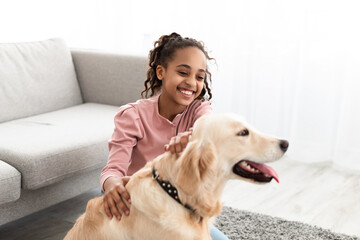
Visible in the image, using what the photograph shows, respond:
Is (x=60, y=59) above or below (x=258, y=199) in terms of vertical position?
above

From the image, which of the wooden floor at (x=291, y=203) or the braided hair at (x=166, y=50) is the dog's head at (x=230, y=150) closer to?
the braided hair at (x=166, y=50)

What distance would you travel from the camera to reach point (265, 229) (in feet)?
7.83

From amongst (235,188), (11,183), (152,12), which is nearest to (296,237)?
(235,188)

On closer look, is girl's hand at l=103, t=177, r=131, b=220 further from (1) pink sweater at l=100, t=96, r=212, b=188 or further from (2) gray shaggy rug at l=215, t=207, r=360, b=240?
(2) gray shaggy rug at l=215, t=207, r=360, b=240

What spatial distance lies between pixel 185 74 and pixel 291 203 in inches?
54.3

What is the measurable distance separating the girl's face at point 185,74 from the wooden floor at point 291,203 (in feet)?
3.52

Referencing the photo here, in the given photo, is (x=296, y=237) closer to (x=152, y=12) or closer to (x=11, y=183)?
(x=11, y=183)

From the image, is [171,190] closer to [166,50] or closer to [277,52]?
[166,50]

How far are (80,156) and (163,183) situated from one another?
3.57 feet

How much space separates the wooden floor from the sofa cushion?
65 cm

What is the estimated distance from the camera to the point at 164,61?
1887 mm

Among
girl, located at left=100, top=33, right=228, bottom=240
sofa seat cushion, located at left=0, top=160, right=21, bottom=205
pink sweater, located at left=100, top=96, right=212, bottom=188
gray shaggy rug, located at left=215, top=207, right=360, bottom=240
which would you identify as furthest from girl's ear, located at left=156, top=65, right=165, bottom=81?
gray shaggy rug, located at left=215, top=207, right=360, bottom=240

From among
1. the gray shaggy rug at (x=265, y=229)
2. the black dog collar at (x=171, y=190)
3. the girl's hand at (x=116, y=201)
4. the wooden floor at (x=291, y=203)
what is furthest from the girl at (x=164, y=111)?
the wooden floor at (x=291, y=203)

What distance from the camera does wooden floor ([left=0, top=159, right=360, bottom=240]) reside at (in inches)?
96.8
